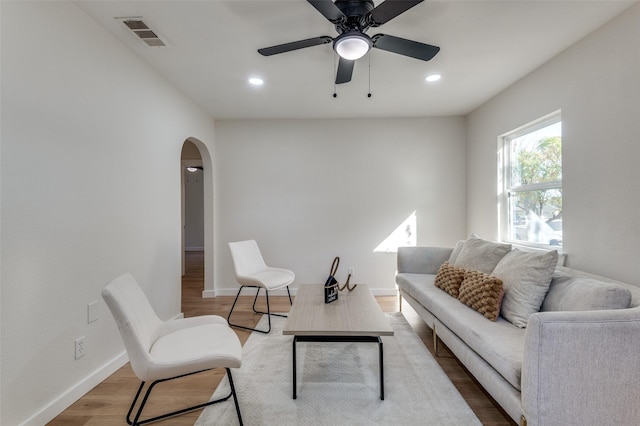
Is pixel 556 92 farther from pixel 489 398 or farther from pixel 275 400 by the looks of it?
pixel 275 400

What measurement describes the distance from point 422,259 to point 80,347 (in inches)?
125

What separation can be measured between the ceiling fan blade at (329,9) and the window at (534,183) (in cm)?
224

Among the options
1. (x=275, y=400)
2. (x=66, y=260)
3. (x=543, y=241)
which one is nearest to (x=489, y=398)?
(x=275, y=400)

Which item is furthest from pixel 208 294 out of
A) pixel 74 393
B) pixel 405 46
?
pixel 405 46

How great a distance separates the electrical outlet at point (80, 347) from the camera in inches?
75.5

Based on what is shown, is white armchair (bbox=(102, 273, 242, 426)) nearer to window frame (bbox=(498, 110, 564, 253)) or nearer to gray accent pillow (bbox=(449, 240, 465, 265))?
gray accent pillow (bbox=(449, 240, 465, 265))

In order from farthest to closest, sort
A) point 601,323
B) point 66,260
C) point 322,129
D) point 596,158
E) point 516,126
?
1. point 322,129
2. point 516,126
3. point 596,158
4. point 66,260
5. point 601,323

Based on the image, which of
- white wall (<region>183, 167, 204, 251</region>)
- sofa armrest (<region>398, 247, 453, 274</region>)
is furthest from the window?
white wall (<region>183, 167, 204, 251</region>)

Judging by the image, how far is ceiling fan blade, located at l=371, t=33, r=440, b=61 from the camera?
71.9 inches

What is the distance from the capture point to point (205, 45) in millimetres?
2344

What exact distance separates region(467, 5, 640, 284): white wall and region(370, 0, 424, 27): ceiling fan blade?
164 centimetres

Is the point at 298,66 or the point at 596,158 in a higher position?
the point at 298,66

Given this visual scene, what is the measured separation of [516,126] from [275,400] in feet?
11.2

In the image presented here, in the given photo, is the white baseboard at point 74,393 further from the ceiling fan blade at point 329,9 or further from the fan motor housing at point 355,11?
the fan motor housing at point 355,11
